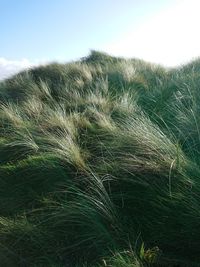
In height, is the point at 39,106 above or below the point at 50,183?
above

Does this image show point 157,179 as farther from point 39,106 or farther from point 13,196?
point 39,106

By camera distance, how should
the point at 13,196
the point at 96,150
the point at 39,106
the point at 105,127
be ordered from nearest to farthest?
1. the point at 13,196
2. the point at 96,150
3. the point at 105,127
4. the point at 39,106

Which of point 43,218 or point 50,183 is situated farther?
point 50,183

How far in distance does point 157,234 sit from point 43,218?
84cm

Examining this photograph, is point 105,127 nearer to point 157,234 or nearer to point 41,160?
point 41,160

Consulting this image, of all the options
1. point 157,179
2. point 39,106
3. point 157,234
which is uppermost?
point 39,106

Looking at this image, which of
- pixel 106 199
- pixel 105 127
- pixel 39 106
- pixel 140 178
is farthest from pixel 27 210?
pixel 39 106

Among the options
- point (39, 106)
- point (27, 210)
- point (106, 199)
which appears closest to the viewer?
point (106, 199)

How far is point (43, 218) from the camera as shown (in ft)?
9.91

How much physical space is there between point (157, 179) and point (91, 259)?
752mm

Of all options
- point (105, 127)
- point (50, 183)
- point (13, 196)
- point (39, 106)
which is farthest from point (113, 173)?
point (39, 106)

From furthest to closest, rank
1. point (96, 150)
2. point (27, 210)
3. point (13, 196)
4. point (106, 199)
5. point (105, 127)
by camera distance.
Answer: point (105, 127)
point (96, 150)
point (13, 196)
point (27, 210)
point (106, 199)

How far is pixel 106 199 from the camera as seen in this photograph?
298cm

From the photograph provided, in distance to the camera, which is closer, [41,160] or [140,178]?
[140,178]
